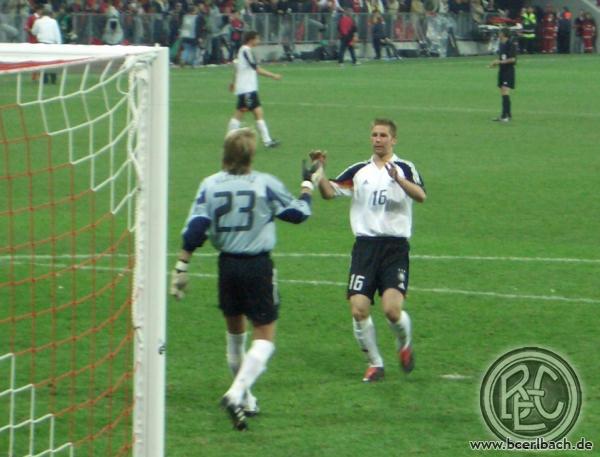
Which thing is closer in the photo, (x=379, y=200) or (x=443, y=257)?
(x=379, y=200)

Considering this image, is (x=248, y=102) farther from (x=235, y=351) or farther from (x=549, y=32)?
(x=549, y=32)

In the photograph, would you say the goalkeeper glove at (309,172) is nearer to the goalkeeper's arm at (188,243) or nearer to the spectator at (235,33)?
the goalkeeper's arm at (188,243)

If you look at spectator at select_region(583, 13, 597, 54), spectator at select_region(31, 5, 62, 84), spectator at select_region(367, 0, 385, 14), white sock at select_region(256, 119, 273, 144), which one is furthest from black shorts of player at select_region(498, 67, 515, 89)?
Answer: spectator at select_region(583, 13, 597, 54)

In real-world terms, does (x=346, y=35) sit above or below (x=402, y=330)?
above

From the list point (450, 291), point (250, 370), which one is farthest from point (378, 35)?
point (250, 370)

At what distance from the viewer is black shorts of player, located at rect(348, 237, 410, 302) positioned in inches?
364

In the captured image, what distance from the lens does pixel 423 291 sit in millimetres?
12117

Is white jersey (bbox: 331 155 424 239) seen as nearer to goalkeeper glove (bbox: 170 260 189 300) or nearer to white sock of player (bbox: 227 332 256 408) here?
white sock of player (bbox: 227 332 256 408)

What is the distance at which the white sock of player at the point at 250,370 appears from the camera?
7938mm

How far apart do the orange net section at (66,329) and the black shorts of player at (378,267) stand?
1.58 metres

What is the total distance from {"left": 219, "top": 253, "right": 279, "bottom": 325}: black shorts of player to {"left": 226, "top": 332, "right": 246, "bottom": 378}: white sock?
11.2 inches

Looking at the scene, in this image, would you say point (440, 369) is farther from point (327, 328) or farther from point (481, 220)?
point (481, 220)

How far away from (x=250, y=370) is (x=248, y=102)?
15.0 metres

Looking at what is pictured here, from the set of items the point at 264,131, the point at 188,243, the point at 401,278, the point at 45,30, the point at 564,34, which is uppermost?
the point at 45,30
